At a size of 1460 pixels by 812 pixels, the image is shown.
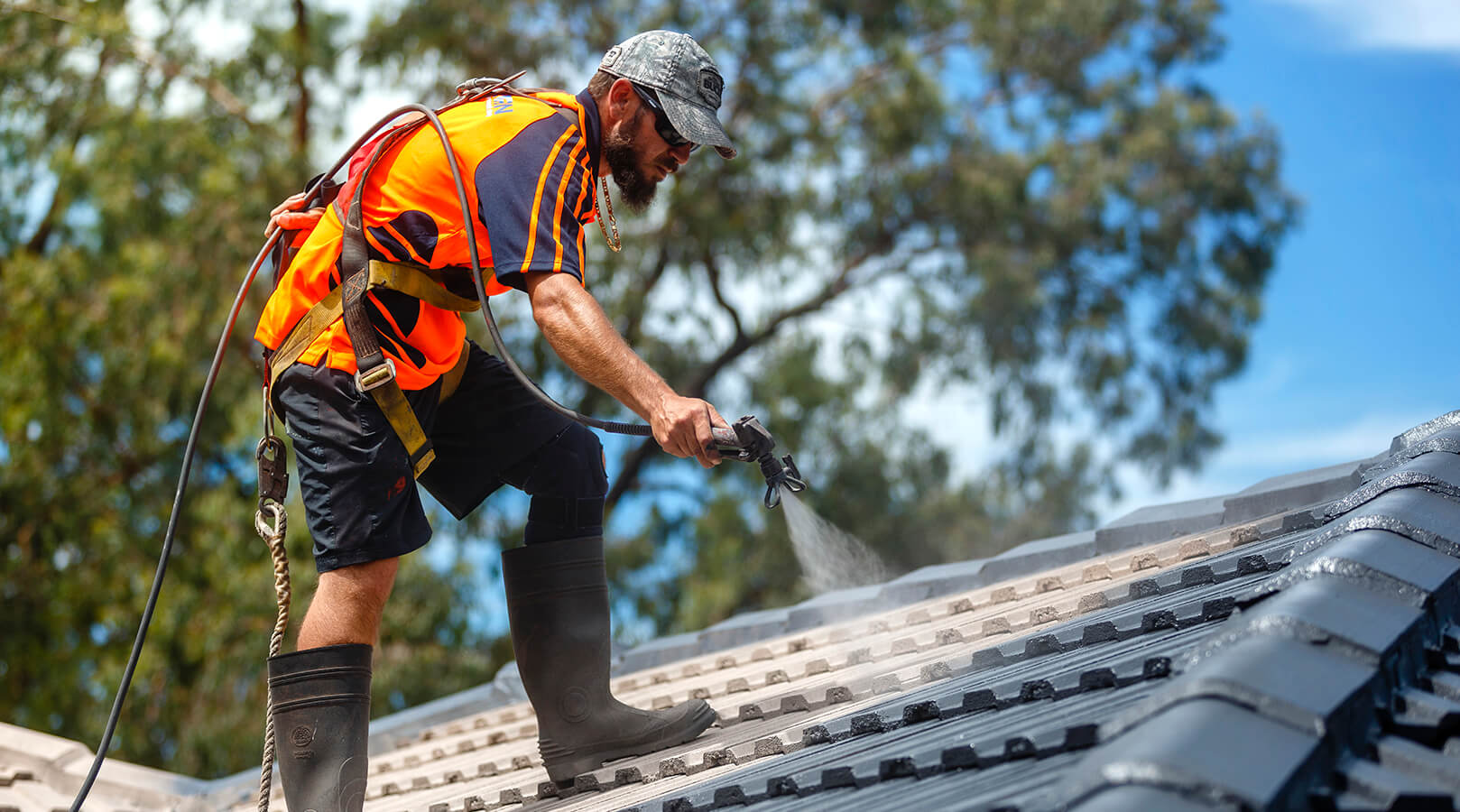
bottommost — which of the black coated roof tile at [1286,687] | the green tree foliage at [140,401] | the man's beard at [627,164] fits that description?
the black coated roof tile at [1286,687]

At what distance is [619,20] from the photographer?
14023mm

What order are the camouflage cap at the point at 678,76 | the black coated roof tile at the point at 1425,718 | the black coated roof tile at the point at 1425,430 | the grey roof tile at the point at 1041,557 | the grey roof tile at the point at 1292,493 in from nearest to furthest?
the black coated roof tile at the point at 1425,718 < the camouflage cap at the point at 678,76 < the black coated roof tile at the point at 1425,430 < the grey roof tile at the point at 1292,493 < the grey roof tile at the point at 1041,557

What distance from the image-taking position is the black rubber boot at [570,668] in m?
2.83

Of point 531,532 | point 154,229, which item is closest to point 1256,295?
point 154,229

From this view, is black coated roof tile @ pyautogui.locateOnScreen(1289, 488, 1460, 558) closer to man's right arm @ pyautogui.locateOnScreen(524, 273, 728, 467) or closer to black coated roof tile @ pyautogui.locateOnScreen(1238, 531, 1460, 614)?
black coated roof tile @ pyautogui.locateOnScreen(1238, 531, 1460, 614)

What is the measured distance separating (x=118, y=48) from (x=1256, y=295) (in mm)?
14056

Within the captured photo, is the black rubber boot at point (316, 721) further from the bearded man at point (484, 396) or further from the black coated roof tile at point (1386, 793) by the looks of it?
the black coated roof tile at point (1386, 793)

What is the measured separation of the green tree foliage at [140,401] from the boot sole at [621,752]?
32.4 feet

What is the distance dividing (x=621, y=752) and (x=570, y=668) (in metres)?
0.22

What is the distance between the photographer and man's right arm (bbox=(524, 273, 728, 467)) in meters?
2.30

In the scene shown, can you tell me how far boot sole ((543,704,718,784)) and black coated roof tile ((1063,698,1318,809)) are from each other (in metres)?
1.61

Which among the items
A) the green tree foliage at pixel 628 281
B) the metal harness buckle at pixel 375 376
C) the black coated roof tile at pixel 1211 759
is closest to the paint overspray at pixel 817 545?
the metal harness buckle at pixel 375 376

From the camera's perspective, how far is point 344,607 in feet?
8.38

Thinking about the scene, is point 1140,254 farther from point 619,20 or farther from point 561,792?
point 561,792
